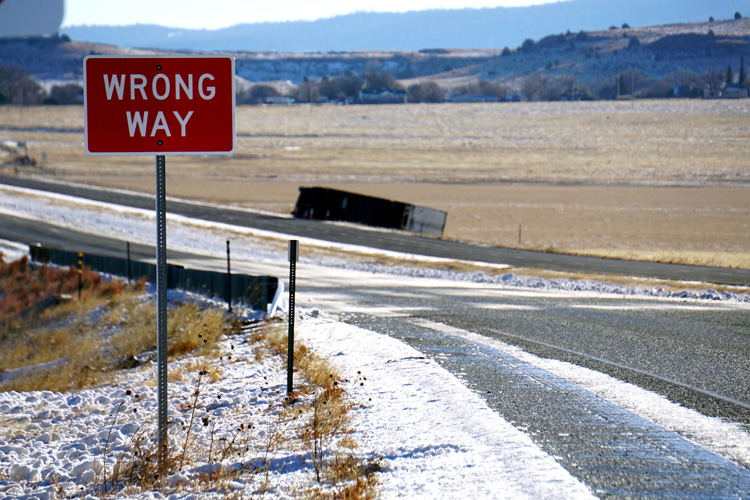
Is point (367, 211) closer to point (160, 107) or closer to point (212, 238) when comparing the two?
point (212, 238)

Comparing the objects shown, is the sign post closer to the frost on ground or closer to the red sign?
the red sign

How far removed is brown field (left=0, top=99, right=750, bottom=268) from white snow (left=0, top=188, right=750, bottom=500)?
22795 mm

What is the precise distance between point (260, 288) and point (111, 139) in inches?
295

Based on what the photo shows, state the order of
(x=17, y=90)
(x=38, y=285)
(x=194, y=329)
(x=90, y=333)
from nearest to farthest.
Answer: (x=194, y=329), (x=90, y=333), (x=38, y=285), (x=17, y=90)

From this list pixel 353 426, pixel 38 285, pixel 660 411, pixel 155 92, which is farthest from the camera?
pixel 38 285

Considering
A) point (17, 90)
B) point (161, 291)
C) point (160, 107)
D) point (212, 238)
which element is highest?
point (17, 90)

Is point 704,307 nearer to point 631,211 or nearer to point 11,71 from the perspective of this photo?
point 631,211

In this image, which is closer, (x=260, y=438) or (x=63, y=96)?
(x=260, y=438)

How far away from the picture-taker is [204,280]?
14.7m

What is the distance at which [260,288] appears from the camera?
1236cm

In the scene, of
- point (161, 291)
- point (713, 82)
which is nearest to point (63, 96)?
point (713, 82)

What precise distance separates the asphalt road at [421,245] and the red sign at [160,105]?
21185 millimetres

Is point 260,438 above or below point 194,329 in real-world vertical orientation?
above

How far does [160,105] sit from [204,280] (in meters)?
9.99
